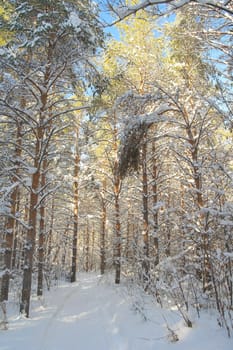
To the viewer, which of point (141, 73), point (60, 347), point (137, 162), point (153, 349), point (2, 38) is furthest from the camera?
point (141, 73)

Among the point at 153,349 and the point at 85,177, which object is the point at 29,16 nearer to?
the point at 153,349

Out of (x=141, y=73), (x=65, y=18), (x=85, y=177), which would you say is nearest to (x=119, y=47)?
(x=141, y=73)

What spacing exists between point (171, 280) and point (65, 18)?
262 inches

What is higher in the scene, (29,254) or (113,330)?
(29,254)

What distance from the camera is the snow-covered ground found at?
386 cm

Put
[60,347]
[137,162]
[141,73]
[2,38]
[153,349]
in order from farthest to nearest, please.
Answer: [141,73] → [2,38] → [137,162] → [60,347] → [153,349]

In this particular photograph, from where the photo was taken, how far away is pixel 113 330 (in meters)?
5.12

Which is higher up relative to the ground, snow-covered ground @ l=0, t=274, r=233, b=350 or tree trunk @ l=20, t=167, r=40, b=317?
tree trunk @ l=20, t=167, r=40, b=317

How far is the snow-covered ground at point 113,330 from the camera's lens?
12.7ft

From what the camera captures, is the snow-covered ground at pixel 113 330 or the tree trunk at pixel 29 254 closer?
the snow-covered ground at pixel 113 330

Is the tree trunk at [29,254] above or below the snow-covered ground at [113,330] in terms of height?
above

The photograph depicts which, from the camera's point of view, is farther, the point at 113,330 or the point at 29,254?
the point at 29,254

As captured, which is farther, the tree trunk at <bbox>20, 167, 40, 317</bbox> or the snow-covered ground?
the tree trunk at <bbox>20, 167, 40, 317</bbox>

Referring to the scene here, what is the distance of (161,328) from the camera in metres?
4.54
